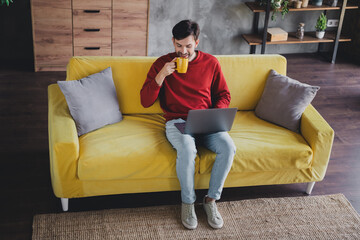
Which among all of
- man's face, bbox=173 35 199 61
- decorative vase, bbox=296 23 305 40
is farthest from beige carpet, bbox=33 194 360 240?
decorative vase, bbox=296 23 305 40

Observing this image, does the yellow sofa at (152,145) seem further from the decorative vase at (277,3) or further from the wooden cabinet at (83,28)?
the decorative vase at (277,3)

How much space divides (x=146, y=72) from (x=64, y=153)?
85 centimetres

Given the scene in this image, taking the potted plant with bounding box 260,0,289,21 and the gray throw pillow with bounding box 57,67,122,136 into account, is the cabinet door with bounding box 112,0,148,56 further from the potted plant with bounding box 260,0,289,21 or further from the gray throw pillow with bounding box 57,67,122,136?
the gray throw pillow with bounding box 57,67,122,136

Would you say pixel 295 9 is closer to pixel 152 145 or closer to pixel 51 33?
pixel 51 33

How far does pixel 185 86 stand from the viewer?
2980mm

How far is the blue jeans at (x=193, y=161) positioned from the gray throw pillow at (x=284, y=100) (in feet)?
1.71

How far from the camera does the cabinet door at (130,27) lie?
4887 mm

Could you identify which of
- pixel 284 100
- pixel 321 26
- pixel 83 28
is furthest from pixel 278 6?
pixel 284 100

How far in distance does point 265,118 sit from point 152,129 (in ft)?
2.67

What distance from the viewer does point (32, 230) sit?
8.87ft

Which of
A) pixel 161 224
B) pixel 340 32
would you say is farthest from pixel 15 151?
pixel 340 32

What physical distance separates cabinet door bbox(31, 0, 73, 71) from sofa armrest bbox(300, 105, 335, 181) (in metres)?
2.81

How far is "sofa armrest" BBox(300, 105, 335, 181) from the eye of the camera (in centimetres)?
295

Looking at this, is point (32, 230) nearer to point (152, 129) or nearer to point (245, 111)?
point (152, 129)
